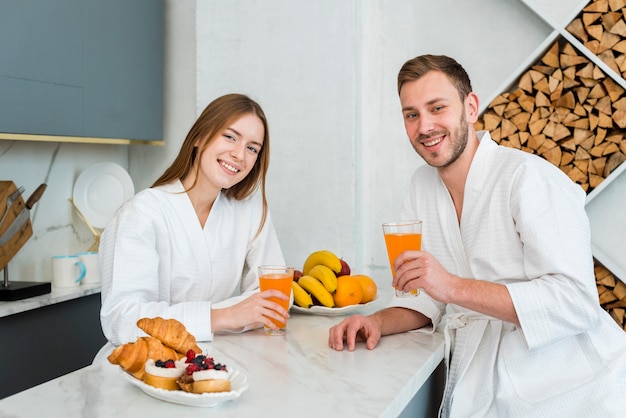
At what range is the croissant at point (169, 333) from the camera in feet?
3.95

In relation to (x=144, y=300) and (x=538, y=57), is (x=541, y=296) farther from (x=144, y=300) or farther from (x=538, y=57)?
(x=538, y=57)

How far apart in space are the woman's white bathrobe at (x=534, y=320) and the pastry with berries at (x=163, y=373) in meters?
0.70

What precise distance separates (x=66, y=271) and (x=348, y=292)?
1367 millimetres

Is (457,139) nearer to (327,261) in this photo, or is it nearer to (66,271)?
(327,261)

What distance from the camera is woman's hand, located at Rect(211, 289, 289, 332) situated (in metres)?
1.59

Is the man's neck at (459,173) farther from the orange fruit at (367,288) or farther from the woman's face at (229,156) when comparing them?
the woman's face at (229,156)

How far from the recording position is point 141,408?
1.08 m

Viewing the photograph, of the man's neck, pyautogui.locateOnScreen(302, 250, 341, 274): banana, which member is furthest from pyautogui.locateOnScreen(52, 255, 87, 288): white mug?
the man's neck

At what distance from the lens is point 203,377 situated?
1.07 meters

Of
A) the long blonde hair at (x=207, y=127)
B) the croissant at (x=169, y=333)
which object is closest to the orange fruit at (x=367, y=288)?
the long blonde hair at (x=207, y=127)

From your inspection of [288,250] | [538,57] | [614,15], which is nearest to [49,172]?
[288,250]

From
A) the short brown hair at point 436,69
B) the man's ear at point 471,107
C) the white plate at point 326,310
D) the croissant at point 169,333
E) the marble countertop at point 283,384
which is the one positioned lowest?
the marble countertop at point 283,384

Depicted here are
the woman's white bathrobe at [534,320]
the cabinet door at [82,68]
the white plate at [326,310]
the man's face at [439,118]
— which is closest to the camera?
the woman's white bathrobe at [534,320]

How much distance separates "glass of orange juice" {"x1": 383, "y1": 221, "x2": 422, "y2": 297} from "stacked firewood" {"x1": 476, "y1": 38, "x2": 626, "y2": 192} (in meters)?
1.54
